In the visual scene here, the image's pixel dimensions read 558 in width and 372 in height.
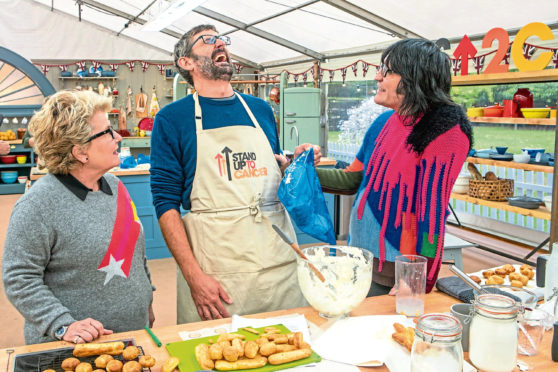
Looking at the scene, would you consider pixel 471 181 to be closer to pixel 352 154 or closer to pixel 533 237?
pixel 533 237

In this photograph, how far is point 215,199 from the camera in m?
1.99

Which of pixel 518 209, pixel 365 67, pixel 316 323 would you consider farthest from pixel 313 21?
pixel 316 323

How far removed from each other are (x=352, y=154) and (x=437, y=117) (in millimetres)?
7378

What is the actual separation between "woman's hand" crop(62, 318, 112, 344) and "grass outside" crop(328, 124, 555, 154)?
5.16 metres

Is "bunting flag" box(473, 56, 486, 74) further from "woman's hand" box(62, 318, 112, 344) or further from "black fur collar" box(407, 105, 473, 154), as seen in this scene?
"woman's hand" box(62, 318, 112, 344)

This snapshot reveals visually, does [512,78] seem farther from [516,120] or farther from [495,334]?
[495,334]

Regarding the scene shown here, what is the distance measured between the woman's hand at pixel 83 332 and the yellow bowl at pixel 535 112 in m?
4.35

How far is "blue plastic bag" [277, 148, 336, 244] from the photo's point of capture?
6.42 ft

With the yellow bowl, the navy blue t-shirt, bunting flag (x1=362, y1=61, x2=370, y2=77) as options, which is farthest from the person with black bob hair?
bunting flag (x1=362, y1=61, x2=370, y2=77)

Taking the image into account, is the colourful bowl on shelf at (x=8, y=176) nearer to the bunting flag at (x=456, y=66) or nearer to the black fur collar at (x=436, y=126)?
the bunting flag at (x=456, y=66)

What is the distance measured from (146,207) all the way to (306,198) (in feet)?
13.6

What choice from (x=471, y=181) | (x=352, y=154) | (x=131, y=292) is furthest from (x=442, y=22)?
(x=131, y=292)

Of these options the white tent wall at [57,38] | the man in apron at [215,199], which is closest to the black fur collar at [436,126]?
the man in apron at [215,199]

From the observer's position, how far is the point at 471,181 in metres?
5.31
